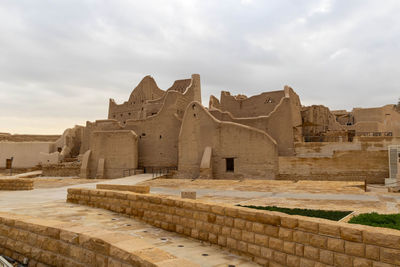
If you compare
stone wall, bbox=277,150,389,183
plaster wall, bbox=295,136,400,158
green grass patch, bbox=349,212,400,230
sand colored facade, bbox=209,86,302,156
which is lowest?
green grass patch, bbox=349,212,400,230

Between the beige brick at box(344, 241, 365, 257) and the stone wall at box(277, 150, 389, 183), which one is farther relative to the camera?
the stone wall at box(277, 150, 389, 183)

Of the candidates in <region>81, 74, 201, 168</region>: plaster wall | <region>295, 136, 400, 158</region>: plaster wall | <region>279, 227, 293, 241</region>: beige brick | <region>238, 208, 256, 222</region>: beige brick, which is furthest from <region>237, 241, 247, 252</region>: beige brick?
<region>81, 74, 201, 168</region>: plaster wall

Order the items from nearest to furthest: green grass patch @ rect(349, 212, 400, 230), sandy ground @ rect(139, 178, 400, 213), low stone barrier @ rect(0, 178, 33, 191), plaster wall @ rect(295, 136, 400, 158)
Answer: green grass patch @ rect(349, 212, 400, 230) < sandy ground @ rect(139, 178, 400, 213) < low stone barrier @ rect(0, 178, 33, 191) < plaster wall @ rect(295, 136, 400, 158)

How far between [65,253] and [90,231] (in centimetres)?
67

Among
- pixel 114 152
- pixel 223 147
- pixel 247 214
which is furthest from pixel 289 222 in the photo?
pixel 114 152

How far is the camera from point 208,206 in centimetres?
590

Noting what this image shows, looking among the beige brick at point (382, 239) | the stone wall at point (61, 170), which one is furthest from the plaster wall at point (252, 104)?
the beige brick at point (382, 239)

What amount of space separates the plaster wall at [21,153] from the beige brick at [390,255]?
36.6m

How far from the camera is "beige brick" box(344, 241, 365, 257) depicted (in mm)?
3713

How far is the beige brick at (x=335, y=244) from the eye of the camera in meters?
3.91

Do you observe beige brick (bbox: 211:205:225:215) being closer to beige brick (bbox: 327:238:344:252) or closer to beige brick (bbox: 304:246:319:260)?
beige brick (bbox: 304:246:319:260)

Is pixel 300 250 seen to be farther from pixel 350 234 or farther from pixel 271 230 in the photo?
pixel 350 234

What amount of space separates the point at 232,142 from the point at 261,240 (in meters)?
15.9

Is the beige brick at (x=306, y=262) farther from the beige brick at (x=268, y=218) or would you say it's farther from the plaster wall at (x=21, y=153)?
the plaster wall at (x=21, y=153)
